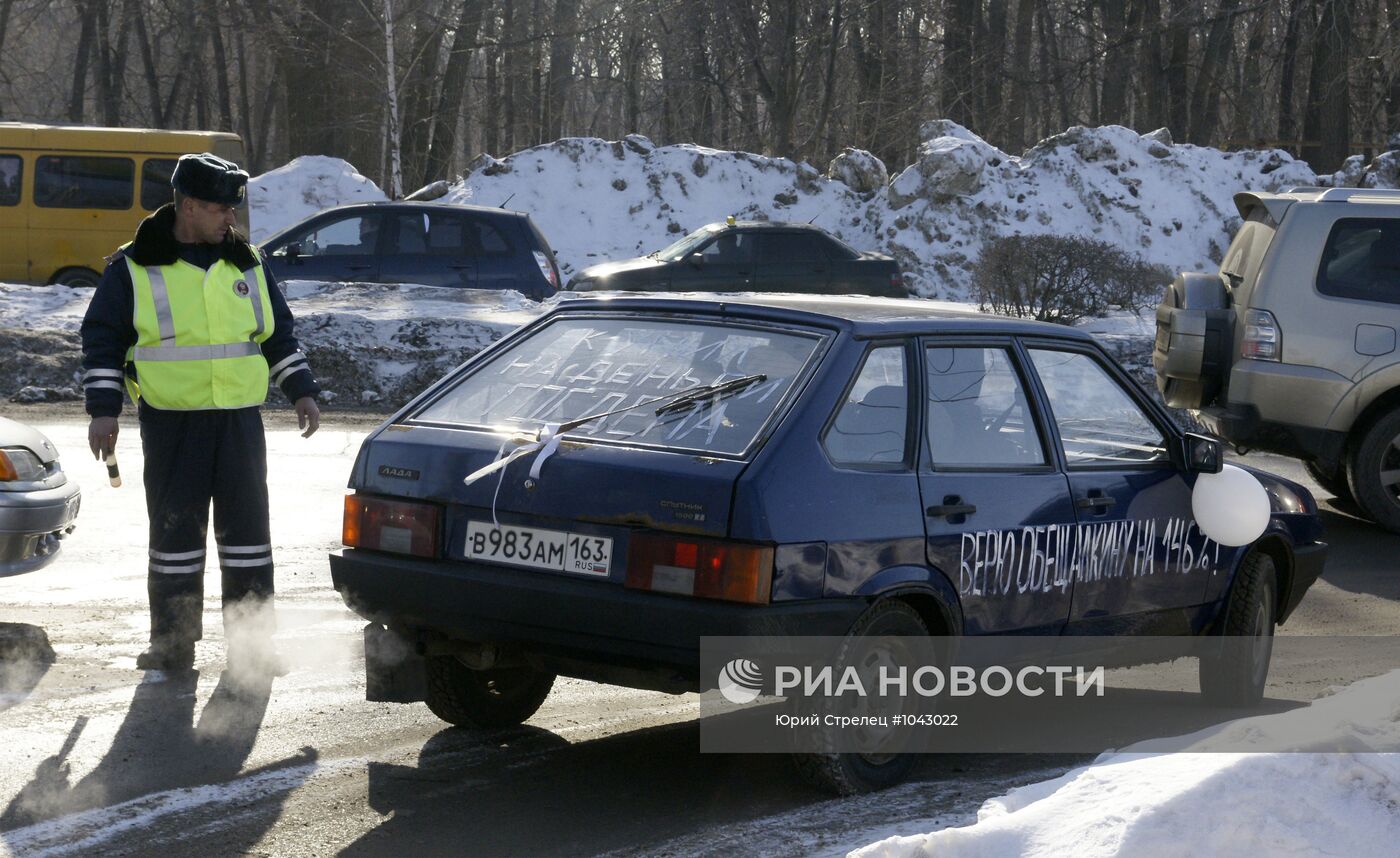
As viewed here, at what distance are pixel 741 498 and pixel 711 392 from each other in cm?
53

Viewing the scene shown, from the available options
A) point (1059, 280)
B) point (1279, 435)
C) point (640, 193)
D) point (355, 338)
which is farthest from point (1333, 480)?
point (640, 193)

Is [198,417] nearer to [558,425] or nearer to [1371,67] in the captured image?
[558,425]

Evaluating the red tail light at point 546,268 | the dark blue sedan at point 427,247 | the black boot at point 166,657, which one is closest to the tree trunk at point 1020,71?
the red tail light at point 546,268

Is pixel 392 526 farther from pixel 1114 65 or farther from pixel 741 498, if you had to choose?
pixel 1114 65

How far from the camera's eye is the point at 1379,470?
10.1m

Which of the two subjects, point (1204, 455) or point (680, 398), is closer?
point (680, 398)

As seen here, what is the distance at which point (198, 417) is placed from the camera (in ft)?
19.0

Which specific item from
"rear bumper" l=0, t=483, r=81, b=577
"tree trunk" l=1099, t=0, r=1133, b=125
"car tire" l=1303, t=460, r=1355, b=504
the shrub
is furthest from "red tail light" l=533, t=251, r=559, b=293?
"tree trunk" l=1099, t=0, r=1133, b=125

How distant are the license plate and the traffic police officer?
4.94ft

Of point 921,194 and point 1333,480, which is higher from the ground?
point 921,194

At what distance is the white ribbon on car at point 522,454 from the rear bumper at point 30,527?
2293 mm

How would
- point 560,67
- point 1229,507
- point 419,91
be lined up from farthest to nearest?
point 560,67 < point 419,91 < point 1229,507

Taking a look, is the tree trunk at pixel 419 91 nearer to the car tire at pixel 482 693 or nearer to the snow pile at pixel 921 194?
Result: the snow pile at pixel 921 194

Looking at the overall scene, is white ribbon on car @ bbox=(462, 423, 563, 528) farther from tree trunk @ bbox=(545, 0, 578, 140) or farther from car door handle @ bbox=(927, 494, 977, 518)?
tree trunk @ bbox=(545, 0, 578, 140)
